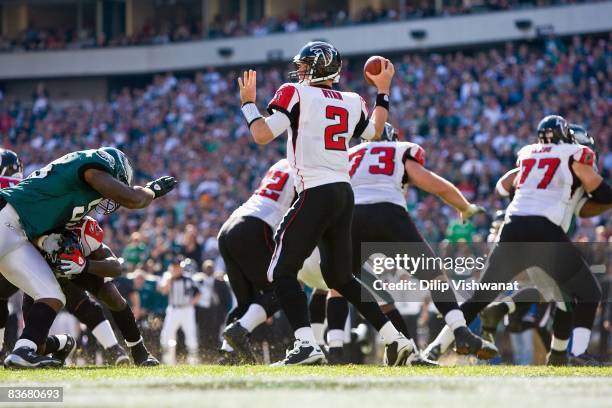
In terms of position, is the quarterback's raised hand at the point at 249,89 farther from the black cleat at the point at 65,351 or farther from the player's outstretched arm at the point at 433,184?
the black cleat at the point at 65,351

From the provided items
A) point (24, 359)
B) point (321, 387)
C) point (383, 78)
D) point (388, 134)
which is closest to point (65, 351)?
point (24, 359)

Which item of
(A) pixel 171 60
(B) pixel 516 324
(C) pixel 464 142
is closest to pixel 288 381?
(B) pixel 516 324

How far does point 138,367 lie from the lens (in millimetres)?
7738

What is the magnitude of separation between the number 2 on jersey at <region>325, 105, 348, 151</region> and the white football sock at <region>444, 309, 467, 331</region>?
156cm

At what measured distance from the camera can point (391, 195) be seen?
8.62 metres

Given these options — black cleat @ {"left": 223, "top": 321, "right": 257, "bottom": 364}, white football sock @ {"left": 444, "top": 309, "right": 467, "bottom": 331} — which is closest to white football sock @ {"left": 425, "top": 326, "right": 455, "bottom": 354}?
white football sock @ {"left": 444, "top": 309, "right": 467, "bottom": 331}

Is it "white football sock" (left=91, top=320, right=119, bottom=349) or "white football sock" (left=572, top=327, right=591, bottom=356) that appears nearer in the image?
"white football sock" (left=91, top=320, right=119, bottom=349)

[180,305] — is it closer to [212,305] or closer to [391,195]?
[212,305]

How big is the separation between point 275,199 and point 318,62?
6.21 feet

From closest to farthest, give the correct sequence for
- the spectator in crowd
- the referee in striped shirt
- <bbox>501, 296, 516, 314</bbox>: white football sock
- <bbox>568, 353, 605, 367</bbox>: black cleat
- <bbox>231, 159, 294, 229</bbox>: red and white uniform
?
1. <bbox>568, 353, 605, 367</bbox>: black cleat
2. <bbox>231, 159, 294, 229</bbox>: red and white uniform
3. <bbox>501, 296, 516, 314</bbox>: white football sock
4. the spectator in crowd
5. the referee in striped shirt

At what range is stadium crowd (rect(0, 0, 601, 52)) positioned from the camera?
95.0ft

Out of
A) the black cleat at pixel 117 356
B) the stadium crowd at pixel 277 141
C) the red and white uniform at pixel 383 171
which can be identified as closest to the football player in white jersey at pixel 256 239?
the red and white uniform at pixel 383 171

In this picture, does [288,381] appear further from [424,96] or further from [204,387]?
[424,96]

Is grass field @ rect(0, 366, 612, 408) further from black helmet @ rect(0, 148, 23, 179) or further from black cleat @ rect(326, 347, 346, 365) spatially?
black helmet @ rect(0, 148, 23, 179)
